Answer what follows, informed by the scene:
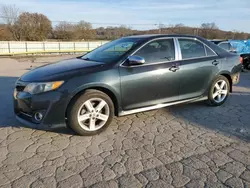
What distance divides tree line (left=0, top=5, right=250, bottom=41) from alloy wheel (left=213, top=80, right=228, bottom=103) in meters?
26.0

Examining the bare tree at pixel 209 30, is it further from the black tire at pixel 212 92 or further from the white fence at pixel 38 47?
the black tire at pixel 212 92

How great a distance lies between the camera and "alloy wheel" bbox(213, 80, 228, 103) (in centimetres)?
514

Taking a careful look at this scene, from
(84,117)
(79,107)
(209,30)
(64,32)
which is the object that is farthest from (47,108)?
(64,32)

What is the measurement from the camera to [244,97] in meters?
6.20

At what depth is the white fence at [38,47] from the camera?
87.5 feet

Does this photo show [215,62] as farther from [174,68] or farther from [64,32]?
[64,32]

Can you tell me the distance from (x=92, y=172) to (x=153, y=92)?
1.87m

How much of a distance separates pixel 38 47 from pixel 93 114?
1113 inches

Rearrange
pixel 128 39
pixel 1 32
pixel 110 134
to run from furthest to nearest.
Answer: pixel 1 32, pixel 128 39, pixel 110 134

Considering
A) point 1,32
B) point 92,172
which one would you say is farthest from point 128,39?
point 1,32

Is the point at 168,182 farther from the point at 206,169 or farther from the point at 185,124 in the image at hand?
the point at 185,124

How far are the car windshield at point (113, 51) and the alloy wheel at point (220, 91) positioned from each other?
2.10 meters

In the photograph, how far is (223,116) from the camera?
182 inches

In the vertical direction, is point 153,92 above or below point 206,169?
above
